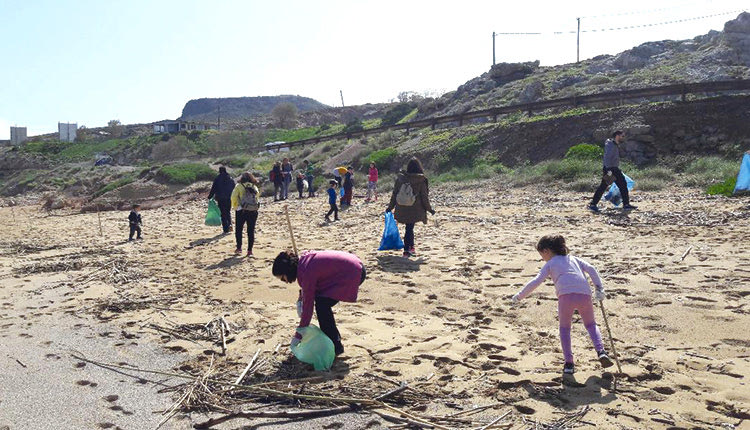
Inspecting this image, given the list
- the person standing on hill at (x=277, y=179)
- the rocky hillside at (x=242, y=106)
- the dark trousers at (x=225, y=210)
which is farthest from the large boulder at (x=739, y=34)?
the rocky hillside at (x=242, y=106)

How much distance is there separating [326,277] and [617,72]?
36.1 m

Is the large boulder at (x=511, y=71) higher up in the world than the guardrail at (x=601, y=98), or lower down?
higher up

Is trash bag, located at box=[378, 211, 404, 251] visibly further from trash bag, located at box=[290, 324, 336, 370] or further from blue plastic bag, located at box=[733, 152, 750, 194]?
blue plastic bag, located at box=[733, 152, 750, 194]

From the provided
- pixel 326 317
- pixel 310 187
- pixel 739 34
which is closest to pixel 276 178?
pixel 310 187

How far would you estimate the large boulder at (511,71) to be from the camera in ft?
Result: 146

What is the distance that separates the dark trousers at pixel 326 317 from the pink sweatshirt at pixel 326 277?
0.08 meters

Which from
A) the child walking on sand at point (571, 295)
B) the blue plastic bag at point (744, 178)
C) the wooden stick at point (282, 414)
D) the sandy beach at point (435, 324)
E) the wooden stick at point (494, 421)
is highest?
the blue plastic bag at point (744, 178)

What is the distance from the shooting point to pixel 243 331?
645 centimetres

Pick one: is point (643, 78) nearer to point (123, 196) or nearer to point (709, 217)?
point (709, 217)

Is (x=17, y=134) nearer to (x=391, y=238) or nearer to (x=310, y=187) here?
(x=310, y=187)

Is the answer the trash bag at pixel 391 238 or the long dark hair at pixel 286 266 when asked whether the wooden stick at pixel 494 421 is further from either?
the trash bag at pixel 391 238

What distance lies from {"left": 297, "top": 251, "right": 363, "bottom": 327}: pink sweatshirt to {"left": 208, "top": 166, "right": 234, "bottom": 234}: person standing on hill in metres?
8.22

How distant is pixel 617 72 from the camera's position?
37.0m

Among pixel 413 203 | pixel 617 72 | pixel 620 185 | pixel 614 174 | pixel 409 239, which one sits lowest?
pixel 409 239
